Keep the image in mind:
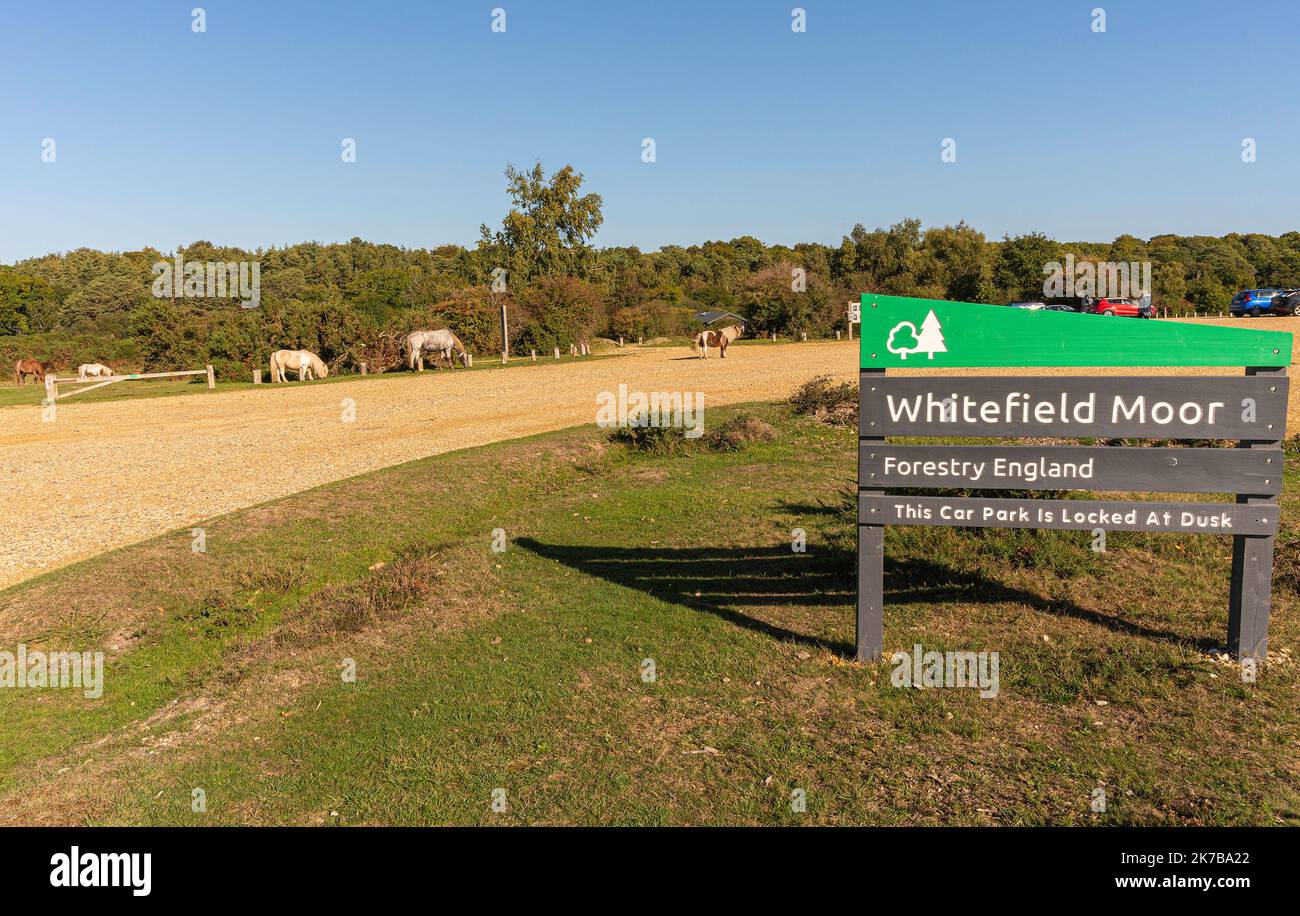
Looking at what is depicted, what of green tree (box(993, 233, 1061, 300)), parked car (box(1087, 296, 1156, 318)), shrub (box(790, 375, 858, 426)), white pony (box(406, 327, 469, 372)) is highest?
green tree (box(993, 233, 1061, 300))

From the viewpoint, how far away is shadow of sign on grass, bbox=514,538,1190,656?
242 inches

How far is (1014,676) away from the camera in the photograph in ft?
16.8

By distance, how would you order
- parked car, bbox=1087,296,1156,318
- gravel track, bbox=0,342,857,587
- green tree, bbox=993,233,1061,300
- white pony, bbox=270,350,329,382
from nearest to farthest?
gravel track, bbox=0,342,857,587, white pony, bbox=270,350,329,382, parked car, bbox=1087,296,1156,318, green tree, bbox=993,233,1061,300

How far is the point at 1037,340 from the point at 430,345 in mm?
31015

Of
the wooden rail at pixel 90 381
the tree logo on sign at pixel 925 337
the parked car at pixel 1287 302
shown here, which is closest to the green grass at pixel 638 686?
the tree logo on sign at pixel 925 337

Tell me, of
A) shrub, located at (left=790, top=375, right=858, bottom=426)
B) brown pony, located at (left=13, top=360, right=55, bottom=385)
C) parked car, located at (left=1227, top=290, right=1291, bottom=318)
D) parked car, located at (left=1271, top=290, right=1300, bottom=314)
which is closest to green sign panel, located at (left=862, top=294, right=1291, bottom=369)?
shrub, located at (left=790, top=375, right=858, bottom=426)

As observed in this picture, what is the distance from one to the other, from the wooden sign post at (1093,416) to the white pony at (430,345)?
3015 cm

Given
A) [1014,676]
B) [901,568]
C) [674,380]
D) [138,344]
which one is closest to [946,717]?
[1014,676]

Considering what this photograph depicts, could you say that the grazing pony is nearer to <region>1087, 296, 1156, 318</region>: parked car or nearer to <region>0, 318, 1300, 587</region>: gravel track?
<region>0, 318, 1300, 587</region>: gravel track

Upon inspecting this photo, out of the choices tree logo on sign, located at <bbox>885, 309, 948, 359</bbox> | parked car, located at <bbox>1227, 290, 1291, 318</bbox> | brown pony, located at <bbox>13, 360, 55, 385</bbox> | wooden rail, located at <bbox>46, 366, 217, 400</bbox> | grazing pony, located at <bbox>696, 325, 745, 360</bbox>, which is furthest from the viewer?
parked car, located at <bbox>1227, 290, 1291, 318</bbox>

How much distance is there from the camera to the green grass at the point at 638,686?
3998 millimetres

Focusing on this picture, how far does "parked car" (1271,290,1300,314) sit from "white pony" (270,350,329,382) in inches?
1892

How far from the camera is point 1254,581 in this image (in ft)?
16.6

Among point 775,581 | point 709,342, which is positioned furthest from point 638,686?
point 709,342
